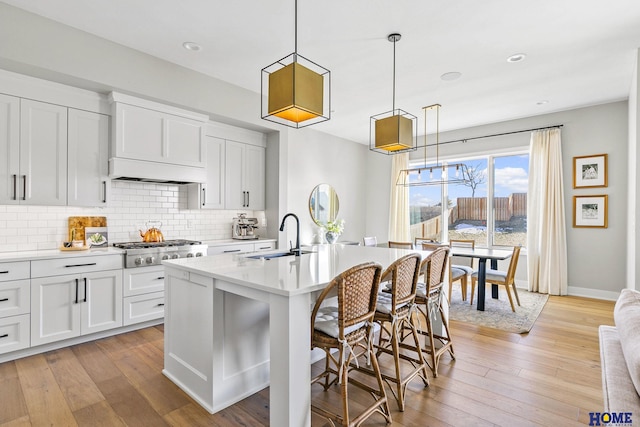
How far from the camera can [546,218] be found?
5.13m

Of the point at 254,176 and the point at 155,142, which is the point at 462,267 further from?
the point at 155,142

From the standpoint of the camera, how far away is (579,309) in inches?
168

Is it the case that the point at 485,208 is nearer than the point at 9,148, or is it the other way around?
the point at 9,148

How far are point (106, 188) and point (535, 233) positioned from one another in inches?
238

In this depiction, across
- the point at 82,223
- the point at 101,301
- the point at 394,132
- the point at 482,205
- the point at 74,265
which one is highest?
the point at 394,132

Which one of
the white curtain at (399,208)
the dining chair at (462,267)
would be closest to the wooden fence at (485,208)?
the white curtain at (399,208)

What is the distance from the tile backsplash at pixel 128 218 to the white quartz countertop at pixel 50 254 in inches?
7.2

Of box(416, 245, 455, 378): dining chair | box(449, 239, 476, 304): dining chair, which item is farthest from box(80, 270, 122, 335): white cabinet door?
box(449, 239, 476, 304): dining chair

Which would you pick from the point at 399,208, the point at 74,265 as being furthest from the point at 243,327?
the point at 399,208

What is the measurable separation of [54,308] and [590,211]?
6.76m

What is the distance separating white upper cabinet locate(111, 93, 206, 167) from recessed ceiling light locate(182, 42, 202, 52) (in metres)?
0.75

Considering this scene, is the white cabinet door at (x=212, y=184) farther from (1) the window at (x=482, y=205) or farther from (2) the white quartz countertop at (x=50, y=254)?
(1) the window at (x=482, y=205)

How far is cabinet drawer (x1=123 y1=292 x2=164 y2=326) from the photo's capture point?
3424mm

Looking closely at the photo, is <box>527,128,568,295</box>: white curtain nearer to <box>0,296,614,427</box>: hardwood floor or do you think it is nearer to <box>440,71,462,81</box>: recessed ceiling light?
<box>0,296,614,427</box>: hardwood floor
